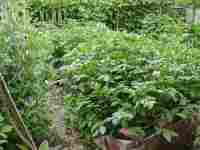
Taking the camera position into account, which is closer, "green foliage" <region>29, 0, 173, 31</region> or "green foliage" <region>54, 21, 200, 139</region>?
"green foliage" <region>54, 21, 200, 139</region>

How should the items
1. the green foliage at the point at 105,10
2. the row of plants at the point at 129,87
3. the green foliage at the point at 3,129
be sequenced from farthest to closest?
the green foliage at the point at 105,10 → the row of plants at the point at 129,87 → the green foliage at the point at 3,129

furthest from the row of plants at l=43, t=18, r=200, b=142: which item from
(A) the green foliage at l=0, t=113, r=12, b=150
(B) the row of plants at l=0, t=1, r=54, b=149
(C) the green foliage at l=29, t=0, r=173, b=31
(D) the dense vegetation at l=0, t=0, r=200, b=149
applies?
(C) the green foliage at l=29, t=0, r=173, b=31

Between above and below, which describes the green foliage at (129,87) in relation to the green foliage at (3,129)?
above

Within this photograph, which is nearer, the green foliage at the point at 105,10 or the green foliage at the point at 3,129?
the green foliage at the point at 3,129

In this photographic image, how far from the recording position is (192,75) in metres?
3.10

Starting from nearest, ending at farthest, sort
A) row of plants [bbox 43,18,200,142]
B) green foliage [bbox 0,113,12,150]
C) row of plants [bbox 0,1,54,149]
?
1. green foliage [bbox 0,113,12,150]
2. row of plants [bbox 43,18,200,142]
3. row of plants [bbox 0,1,54,149]

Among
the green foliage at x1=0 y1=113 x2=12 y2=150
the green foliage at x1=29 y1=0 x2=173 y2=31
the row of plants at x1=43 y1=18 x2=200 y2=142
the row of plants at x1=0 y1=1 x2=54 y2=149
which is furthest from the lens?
the green foliage at x1=29 y1=0 x2=173 y2=31

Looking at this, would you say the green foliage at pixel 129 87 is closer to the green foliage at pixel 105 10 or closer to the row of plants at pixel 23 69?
the row of plants at pixel 23 69

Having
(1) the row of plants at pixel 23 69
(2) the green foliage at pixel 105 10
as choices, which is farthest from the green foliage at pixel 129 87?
(2) the green foliage at pixel 105 10

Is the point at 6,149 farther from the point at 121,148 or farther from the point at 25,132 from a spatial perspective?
the point at 25,132

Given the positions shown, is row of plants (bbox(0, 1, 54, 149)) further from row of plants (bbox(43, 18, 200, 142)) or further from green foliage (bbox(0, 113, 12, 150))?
row of plants (bbox(43, 18, 200, 142))

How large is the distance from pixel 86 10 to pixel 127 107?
4.65 metres

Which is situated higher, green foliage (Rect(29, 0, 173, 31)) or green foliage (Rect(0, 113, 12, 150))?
green foliage (Rect(29, 0, 173, 31))

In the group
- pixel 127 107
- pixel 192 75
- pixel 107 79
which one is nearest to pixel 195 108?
pixel 192 75
